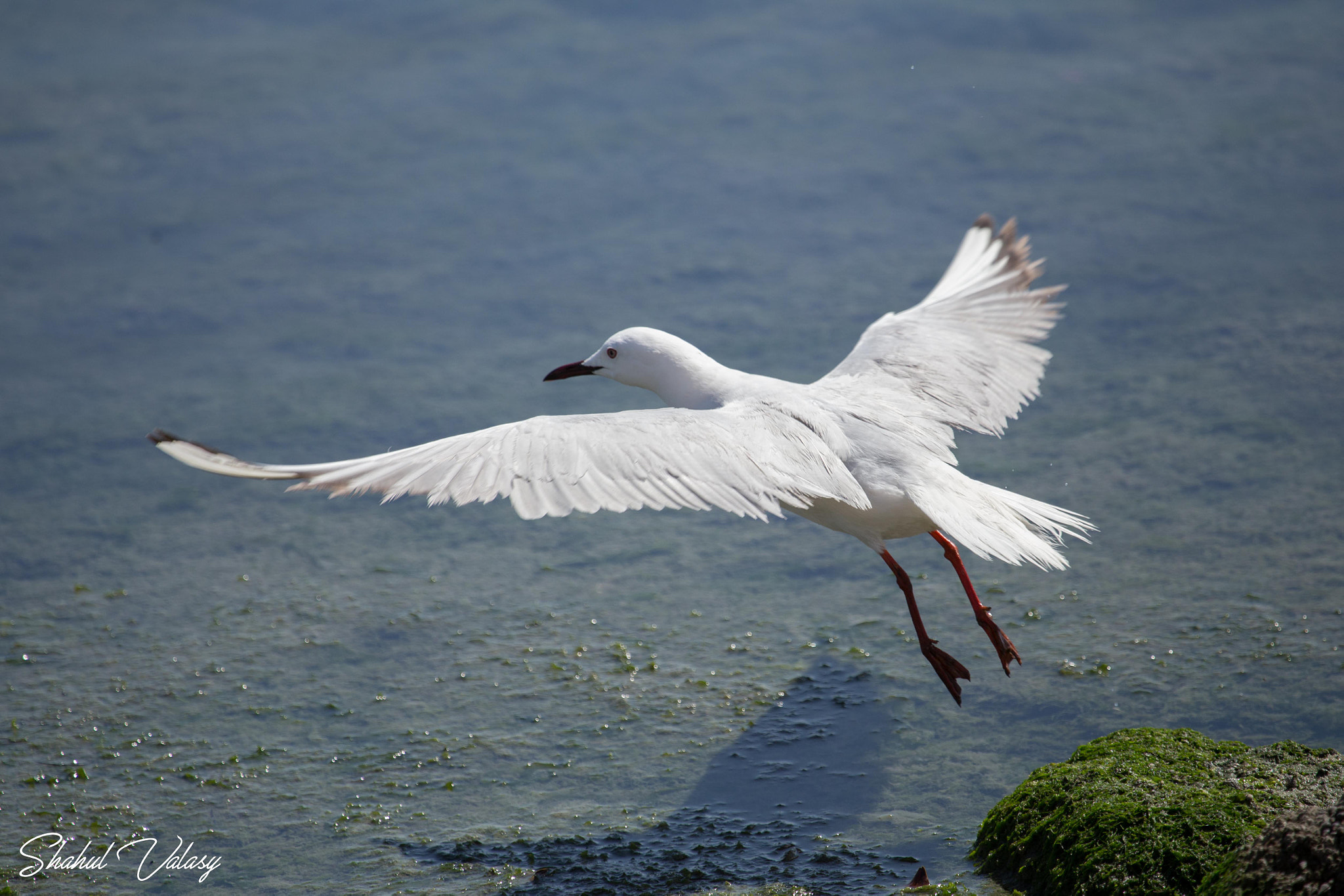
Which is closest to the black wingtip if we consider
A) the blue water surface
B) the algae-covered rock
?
the blue water surface

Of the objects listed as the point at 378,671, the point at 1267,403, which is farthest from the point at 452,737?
the point at 1267,403

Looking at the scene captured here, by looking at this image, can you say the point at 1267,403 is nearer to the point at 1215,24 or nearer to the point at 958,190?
the point at 958,190

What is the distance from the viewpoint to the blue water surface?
4.52 meters

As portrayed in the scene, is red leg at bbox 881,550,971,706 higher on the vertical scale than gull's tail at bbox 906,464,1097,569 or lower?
lower

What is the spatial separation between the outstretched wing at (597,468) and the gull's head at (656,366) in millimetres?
743

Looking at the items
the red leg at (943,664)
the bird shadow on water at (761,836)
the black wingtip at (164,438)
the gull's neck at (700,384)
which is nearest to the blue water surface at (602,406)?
the bird shadow on water at (761,836)

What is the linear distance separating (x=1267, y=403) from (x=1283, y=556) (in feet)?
5.04

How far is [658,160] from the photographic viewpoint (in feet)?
33.5

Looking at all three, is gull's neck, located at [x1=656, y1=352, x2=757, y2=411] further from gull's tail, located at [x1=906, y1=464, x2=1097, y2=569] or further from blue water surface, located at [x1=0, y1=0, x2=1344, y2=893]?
blue water surface, located at [x1=0, y1=0, x2=1344, y2=893]

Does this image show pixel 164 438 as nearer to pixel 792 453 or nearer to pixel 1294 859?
pixel 792 453

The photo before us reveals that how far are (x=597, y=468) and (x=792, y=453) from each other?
0.76 m

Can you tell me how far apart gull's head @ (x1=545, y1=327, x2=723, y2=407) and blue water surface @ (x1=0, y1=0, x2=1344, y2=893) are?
1.04 m

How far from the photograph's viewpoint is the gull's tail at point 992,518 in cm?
423

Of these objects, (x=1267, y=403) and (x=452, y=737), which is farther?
(x=1267, y=403)
